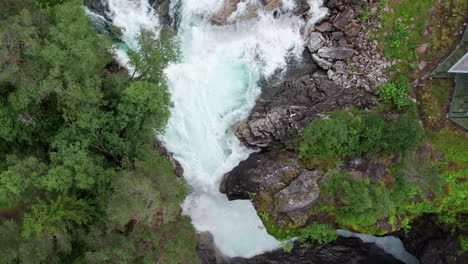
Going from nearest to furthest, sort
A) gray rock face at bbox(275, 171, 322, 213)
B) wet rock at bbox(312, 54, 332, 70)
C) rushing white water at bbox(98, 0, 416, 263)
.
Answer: gray rock face at bbox(275, 171, 322, 213) < wet rock at bbox(312, 54, 332, 70) < rushing white water at bbox(98, 0, 416, 263)

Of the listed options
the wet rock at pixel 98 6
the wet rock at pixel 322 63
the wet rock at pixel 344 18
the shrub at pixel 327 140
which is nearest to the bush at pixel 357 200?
the shrub at pixel 327 140

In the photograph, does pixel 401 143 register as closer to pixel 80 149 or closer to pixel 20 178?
pixel 80 149

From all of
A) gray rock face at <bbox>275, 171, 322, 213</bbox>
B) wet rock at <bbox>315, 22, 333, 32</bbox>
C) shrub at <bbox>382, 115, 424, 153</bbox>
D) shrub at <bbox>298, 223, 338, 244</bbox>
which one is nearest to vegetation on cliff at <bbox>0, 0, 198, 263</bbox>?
gray rock face at <bbox>275, 171, 322, 213</bbox>

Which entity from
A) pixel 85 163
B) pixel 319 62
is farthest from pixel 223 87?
pixel 85 163

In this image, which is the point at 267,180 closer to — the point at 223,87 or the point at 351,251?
the point at 223,87

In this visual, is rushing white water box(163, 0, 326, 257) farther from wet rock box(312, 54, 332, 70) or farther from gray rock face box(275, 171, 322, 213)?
gray rock face box(275, 171, 322, 213)

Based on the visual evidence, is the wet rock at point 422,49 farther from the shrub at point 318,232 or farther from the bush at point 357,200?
the shrub at point 318,232
